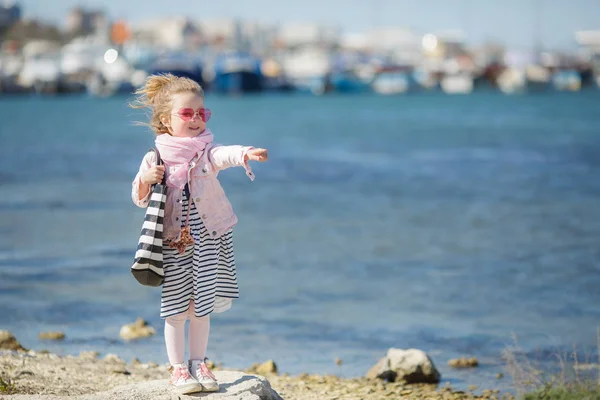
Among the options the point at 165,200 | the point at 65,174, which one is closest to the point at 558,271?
the point at 165,200

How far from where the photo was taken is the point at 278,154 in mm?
40312

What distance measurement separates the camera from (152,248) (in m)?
5.29

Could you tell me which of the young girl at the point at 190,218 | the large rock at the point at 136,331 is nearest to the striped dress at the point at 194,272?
the young girl at the point at 190,218

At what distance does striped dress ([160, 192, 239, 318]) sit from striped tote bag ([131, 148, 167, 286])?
0.11 metres

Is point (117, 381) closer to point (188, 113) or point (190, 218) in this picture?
point (190, 218)

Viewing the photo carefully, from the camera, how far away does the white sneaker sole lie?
5.49m

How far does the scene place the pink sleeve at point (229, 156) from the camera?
531 cm

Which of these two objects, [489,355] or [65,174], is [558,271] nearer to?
[489,355]

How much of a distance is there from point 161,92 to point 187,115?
0.26 meters

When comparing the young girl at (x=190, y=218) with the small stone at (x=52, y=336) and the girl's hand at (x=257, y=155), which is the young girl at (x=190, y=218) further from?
the small stone at (x=52, y=336)

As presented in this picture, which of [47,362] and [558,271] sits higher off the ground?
[47,362]

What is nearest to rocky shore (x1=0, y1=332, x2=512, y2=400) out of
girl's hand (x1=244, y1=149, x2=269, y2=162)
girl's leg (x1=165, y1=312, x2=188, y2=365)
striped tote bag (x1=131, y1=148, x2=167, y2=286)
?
girl's leg (x1=165, y1=312, x2=188, y2=365)

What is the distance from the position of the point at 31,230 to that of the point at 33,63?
457ft

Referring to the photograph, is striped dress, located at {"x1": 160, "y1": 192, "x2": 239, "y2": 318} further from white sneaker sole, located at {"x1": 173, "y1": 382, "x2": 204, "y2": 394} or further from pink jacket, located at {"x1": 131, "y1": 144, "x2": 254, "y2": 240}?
white sneaker sole, located at {"x1": 173, "y1": 382, "x2": 204, "y2": 394}
